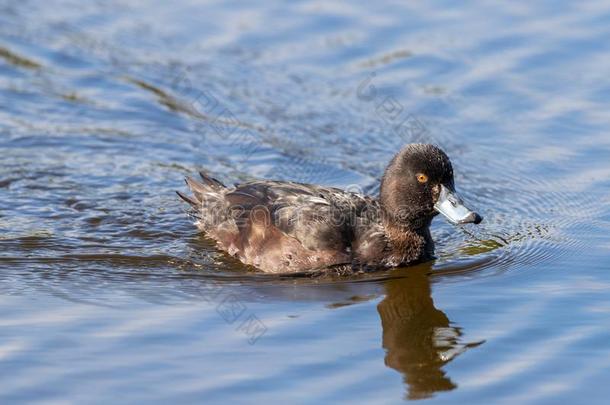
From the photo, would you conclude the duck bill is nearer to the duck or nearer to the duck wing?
the duck

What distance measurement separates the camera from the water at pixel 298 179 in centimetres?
802

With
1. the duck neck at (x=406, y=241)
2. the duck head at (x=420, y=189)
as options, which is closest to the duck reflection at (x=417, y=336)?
the duck neck at (x=406, y=241)

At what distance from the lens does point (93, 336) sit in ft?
27.8

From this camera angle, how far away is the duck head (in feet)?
32.9

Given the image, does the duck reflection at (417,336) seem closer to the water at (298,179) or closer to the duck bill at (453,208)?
the water at (298,179)

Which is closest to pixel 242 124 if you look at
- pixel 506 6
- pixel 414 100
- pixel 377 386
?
pixel 414 100

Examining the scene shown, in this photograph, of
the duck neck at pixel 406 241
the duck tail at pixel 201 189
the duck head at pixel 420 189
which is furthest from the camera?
the duck tail at pixel 201 189

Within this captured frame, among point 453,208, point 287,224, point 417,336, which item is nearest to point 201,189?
point 287,224

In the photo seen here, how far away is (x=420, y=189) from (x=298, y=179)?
2989 millimetres

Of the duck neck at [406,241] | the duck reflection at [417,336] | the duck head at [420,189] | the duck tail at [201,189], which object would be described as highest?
the duck tail at [201,189]

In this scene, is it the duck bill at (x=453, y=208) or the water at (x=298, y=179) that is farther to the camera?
the duck bill at (x=453, y=208)

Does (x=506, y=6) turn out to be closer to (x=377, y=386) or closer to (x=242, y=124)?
(x=242, y=124)

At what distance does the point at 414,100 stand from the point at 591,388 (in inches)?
291

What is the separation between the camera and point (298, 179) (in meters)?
12.9
